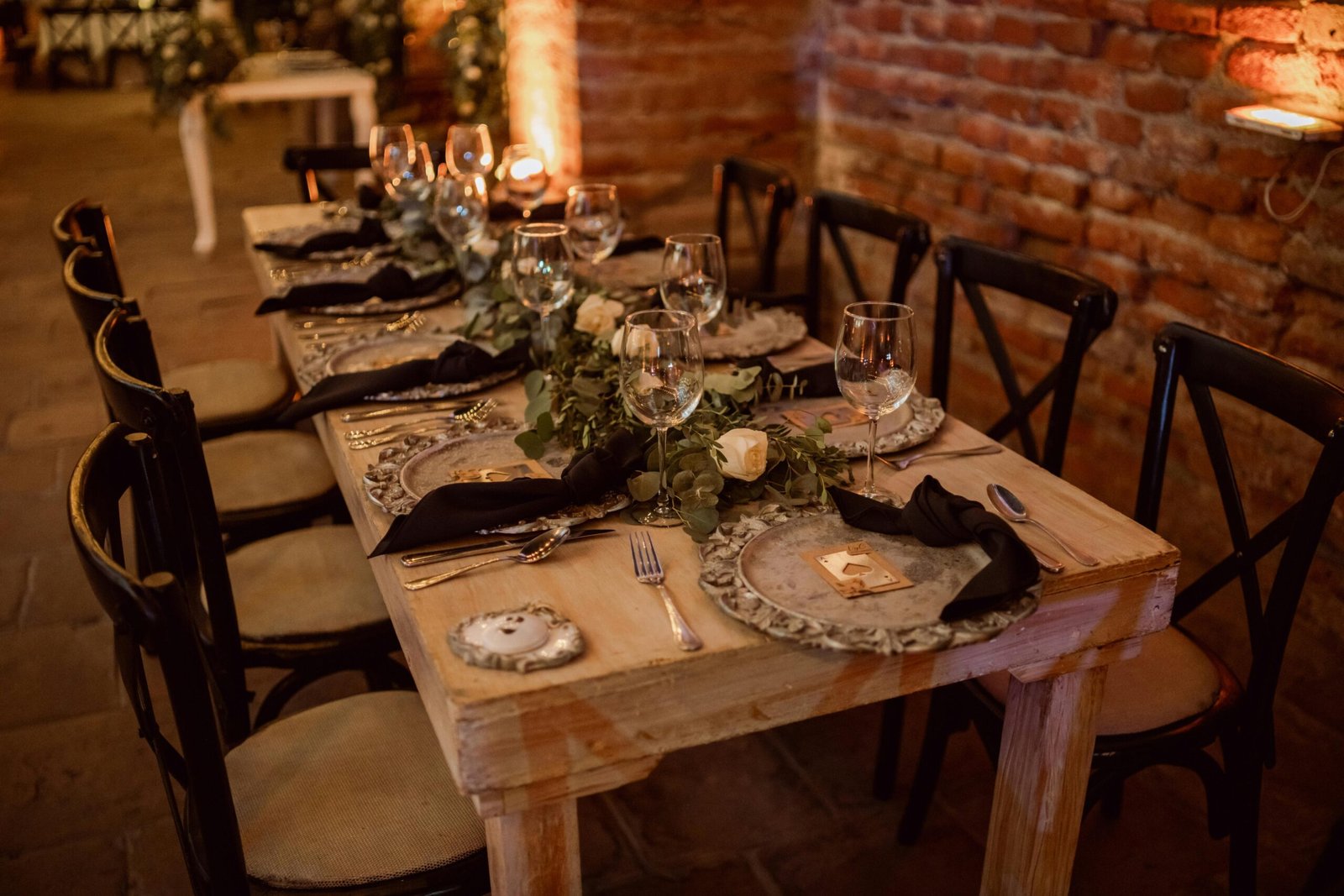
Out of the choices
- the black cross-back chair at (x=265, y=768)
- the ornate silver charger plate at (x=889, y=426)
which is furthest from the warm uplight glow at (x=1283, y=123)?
the black cross-back chair at (x=265, y=768)

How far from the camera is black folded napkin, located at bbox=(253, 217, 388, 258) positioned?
8.18ft

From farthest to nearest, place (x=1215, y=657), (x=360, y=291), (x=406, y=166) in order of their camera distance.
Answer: (x=406, y=166) < (x=360, y=291) < (x=1215, y=657)

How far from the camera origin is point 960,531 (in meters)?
1.22

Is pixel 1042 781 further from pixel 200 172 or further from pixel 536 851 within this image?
pixel 200 172

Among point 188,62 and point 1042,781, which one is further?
point 188,62

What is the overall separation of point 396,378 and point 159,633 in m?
0.75

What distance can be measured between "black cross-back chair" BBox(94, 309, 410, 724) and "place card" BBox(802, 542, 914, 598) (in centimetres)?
74

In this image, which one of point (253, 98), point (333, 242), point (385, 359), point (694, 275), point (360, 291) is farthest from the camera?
point (253, 98)

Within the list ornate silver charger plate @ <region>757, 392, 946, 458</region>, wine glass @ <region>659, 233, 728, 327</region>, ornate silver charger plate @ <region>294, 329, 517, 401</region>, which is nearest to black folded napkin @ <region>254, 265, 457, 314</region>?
ornate silver charger plate @ <region>294, 329, 517, 401</region>

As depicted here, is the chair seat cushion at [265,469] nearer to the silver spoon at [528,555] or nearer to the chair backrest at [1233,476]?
the silver spoon at [528,555]

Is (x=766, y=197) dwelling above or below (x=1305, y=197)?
below

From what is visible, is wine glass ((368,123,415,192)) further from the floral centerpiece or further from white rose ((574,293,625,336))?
the floral centerpiece

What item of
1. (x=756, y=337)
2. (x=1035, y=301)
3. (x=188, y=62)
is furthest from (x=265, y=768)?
(x=188, y=62)

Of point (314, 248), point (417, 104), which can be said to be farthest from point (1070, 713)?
point (417, 104)
